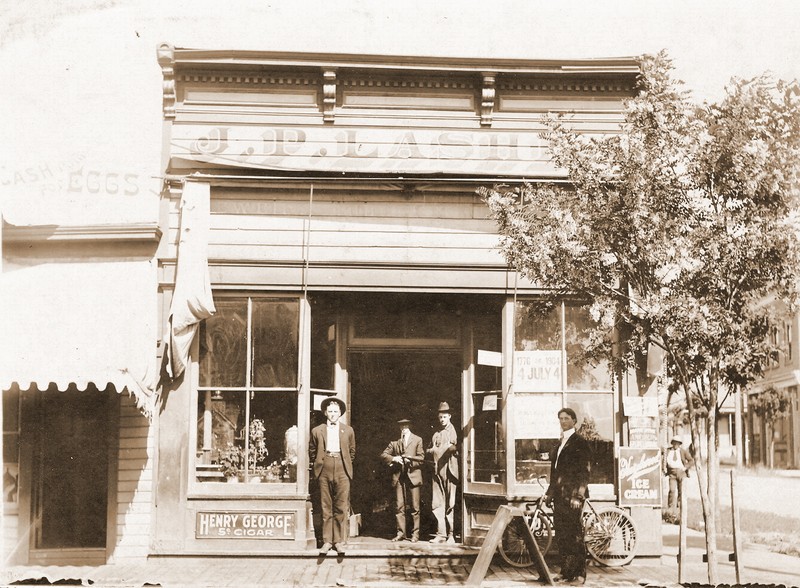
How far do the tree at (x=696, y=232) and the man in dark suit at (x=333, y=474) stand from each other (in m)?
3.83

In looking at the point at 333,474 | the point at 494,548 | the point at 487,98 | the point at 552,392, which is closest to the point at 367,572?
the point at 333,474

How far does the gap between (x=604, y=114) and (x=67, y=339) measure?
7.65 m

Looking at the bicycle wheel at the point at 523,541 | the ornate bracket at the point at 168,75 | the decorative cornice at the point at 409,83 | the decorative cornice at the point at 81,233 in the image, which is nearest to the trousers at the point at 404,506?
the bicycle wheel at the point at 523,541

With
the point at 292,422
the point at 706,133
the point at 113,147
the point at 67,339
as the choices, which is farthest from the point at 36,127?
the point at 706,133

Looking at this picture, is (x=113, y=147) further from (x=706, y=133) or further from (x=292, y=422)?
(x=706, y=133)

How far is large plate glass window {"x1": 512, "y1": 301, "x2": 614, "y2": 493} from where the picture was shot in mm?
11586

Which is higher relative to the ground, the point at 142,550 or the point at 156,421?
the point at 156,421

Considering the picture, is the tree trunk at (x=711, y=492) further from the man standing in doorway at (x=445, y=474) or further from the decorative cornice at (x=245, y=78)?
the decorative cornice at (x=245, y=78)

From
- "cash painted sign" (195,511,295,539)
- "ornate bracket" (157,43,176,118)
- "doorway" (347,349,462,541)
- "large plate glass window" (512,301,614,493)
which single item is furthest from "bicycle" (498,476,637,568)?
"ornate bracket" (157,43,176,118)

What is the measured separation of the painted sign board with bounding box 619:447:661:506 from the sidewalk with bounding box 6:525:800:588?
765 mm

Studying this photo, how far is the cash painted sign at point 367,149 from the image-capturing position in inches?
467

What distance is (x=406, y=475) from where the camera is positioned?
12.6 m

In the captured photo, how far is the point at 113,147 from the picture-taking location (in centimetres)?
1184

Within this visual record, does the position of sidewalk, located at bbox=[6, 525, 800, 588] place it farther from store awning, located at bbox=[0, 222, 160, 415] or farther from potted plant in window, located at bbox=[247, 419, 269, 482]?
store awning, located at bbox=[0, 222, 160, 415]
